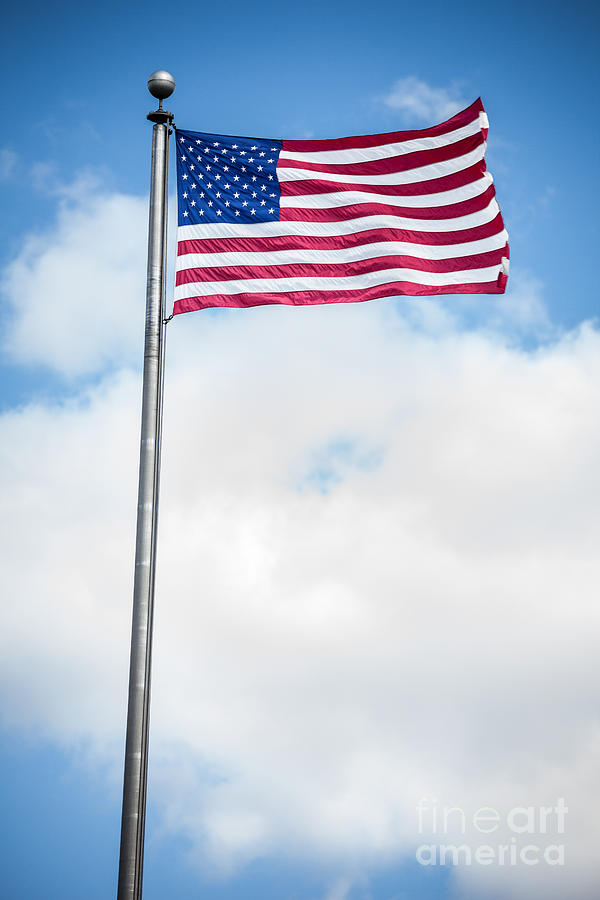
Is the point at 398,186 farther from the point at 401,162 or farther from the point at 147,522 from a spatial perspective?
the point at 147,522

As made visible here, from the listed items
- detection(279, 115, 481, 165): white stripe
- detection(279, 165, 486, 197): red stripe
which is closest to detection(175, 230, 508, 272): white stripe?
detection(279, 165, 486, 197): red stripe

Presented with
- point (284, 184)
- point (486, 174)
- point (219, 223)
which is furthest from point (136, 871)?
point (486, 174)

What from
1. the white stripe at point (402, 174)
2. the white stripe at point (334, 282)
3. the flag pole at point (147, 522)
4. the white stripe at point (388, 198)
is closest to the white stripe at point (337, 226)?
the white stripe at point (388, 198)

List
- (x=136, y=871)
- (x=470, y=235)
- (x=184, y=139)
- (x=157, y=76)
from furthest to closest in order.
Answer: (x=470, y=235)
(x=184, y=139)
(x=157, y=76)
(x=136, y=871)

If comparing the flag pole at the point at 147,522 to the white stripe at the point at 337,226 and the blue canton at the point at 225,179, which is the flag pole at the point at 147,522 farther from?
the white stripe at the point at 337,226

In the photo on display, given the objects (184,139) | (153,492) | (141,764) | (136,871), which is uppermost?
(184,139)

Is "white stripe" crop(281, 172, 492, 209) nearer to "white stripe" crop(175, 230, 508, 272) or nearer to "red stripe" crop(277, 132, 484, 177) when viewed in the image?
"red stripe" crop(277, 132, 484, 177)

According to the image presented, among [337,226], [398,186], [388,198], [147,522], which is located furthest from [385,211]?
[147,522]

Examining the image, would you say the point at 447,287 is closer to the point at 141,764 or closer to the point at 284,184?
the point at 284,184

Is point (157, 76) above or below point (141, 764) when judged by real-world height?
above

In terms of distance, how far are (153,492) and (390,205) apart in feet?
24.9

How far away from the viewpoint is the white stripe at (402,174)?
17.8 m

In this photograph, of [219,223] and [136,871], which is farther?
[219,223]

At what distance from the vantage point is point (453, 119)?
1869cm
